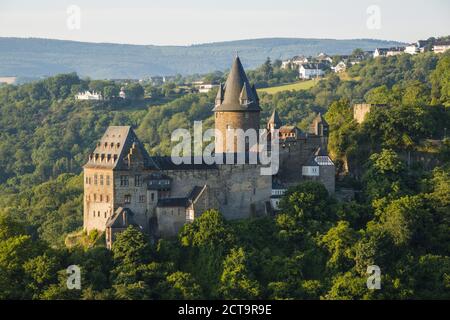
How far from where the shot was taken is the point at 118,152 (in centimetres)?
6662

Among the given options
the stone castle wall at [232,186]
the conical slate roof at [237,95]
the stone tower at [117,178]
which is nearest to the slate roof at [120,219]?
the stone tower at [117,178]

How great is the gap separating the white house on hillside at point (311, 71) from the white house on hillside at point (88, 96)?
27.0m

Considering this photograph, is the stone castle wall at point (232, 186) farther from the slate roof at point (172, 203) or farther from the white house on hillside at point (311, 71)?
the white house on hillside at point (311, 71)

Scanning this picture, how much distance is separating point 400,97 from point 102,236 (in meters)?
32.8

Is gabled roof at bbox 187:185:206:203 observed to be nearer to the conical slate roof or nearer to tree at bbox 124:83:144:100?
the conical slate roof

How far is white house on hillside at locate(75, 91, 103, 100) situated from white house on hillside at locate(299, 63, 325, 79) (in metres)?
27.0

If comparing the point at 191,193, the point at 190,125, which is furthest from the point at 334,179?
the point at 190,125

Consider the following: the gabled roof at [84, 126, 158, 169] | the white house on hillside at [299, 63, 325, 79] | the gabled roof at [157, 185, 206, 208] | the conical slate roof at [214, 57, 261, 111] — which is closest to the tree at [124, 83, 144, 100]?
the white house on hillside at [299, 63, 325, 79]

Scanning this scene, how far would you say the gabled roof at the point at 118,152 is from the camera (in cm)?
6638

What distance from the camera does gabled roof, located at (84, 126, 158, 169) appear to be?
66.4 meters

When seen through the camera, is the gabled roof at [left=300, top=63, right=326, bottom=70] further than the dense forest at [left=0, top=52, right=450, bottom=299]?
Yes
